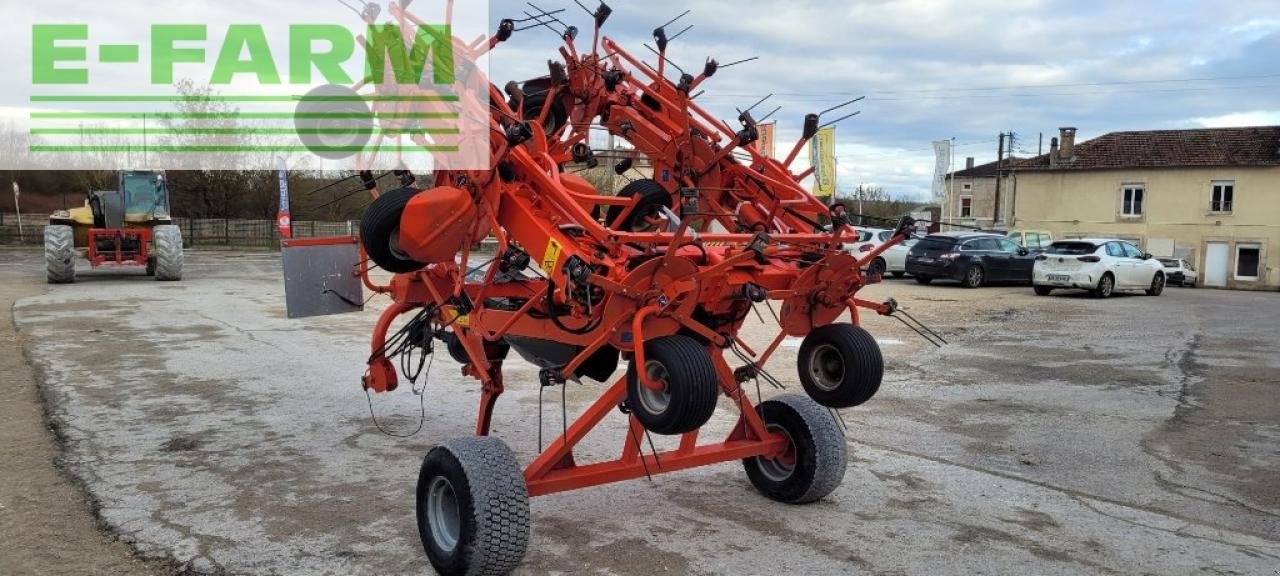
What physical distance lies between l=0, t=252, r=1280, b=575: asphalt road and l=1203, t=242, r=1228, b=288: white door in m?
30.2

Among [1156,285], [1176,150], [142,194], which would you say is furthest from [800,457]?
[1176,150]

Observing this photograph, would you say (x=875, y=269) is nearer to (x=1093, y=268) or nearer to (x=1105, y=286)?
(x=1093, y=268)

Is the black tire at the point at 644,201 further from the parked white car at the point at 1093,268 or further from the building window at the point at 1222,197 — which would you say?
the building window at the point at 1222,197

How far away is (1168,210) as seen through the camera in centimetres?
4044

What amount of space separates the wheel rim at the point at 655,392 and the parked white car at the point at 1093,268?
66.6ft

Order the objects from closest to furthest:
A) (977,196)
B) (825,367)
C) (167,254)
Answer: (825,367)
(167,254)
(977,196)

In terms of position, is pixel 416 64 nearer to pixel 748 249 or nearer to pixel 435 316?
pixel 435 316

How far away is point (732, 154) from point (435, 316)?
2.29 metres

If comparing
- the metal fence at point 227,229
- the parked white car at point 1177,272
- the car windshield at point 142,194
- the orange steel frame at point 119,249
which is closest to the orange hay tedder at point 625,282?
the orange steel frame at point 119,249

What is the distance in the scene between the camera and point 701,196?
577 centimetres

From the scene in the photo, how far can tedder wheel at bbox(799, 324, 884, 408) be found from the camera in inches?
184

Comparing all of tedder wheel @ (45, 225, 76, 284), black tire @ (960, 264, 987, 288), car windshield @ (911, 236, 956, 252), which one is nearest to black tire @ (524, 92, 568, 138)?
tedder wheel @ (45, 225, 76, 284)

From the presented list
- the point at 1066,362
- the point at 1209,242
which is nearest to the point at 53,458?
Result: the point at 1066,362

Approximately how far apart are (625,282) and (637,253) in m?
0.38
